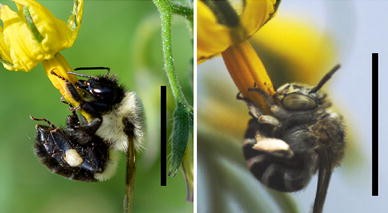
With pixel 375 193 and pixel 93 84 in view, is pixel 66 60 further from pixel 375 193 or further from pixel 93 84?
pixel 375 193

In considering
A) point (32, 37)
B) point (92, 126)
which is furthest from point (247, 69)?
point (32, 37)

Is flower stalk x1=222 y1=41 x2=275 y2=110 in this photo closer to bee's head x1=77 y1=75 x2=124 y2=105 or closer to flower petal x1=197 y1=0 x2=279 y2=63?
flower petal x1=197 y1=0 x2=279 y2=63

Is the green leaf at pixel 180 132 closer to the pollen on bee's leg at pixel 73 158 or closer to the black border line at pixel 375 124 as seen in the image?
the pollen on bee's leg at pixel 73 158

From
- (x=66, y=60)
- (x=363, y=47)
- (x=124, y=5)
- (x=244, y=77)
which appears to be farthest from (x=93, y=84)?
(x=363, y=47)

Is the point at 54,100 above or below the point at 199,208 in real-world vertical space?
above

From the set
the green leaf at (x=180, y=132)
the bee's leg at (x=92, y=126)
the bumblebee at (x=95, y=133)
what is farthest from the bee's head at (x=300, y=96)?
the bee's leg at (x=92, y=126)

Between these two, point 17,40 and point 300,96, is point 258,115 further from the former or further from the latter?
point 17,40

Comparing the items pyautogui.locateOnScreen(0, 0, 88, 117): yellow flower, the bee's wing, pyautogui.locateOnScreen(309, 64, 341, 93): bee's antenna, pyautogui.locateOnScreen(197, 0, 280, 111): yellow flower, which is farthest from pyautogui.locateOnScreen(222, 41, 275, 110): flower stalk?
pyautogui.locateOnScreen(0, 0, 88, 117): yellow flower
